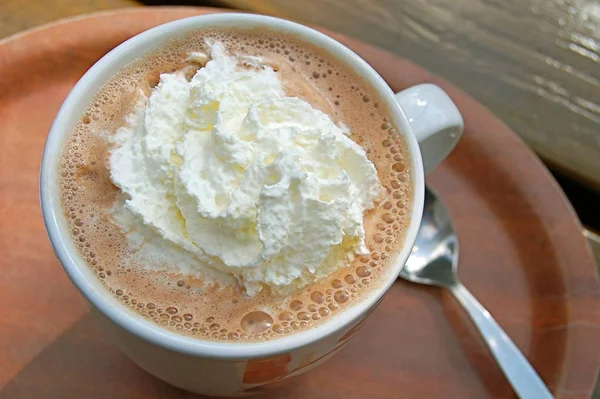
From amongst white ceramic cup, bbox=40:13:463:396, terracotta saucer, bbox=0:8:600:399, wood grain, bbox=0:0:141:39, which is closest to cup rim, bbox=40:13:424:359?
white ceramic cup, bbox=40:13:463:396

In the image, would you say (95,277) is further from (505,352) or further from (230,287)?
(505,352)

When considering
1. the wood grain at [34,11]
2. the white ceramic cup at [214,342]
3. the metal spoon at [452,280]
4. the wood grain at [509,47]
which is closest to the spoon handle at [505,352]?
the metal spoon at [452,280]

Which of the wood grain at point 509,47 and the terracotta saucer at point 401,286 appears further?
the wood grain at point 509,47

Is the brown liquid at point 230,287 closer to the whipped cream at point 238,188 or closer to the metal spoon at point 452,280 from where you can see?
the whipped cream at point 238,188

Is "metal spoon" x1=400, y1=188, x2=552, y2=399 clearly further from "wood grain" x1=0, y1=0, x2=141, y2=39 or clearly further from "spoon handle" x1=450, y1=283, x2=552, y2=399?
"wood grain" x1=0, y1=0, x2=141, y2=39

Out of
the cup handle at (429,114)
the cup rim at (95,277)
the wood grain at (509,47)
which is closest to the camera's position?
the cup rim at (95,277)

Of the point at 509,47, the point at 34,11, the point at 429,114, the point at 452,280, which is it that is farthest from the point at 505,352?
the point at 34,11

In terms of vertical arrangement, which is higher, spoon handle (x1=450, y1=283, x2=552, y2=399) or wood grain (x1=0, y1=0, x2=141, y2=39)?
wood grain (x1=0, y1=0, x2=141, y2=39)
